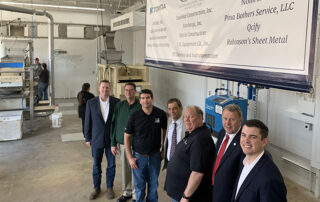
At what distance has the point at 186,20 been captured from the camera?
2248 millimetres

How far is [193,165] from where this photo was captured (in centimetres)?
190

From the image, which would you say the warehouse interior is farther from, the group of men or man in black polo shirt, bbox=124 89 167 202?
man in black polo shirt, bbox=124 89 167 202

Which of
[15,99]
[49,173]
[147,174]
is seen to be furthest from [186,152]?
[15,99]

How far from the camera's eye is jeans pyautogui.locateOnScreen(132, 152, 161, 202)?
9.14 feet

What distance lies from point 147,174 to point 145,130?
49cm

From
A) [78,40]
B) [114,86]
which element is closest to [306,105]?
[114,86]

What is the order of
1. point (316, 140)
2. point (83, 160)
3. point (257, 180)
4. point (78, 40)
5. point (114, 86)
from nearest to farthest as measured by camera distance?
point (257, 180)
point (316, 140)
point (83, 160)
point (114, 86)
point (78, 40)

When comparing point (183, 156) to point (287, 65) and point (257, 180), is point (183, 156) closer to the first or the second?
point (257, 180)

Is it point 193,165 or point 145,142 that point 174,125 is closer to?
point 145,142

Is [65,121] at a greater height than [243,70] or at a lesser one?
lesser

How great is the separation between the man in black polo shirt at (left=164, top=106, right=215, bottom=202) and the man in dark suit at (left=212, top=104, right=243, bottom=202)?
9cm

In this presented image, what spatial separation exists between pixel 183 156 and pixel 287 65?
96 centimetres

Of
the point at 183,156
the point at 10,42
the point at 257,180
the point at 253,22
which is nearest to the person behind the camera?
the point at 257,180

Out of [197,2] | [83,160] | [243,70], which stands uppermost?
[197,2]
